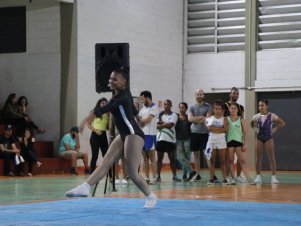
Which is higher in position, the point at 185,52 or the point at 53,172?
the point at 185,52

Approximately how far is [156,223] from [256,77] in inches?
676

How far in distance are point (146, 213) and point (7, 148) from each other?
421 inches

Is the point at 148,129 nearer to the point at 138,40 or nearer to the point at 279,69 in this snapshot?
the point at 138,40

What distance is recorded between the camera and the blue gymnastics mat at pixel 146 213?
7.43 metres

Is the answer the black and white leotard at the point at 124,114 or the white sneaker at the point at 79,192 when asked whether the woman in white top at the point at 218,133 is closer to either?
the black and white leotard at the point at 124,114

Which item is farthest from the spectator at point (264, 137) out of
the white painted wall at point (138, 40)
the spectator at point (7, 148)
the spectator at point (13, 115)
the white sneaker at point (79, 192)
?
the spectator at point (13, 115)

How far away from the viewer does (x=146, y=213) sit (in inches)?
328

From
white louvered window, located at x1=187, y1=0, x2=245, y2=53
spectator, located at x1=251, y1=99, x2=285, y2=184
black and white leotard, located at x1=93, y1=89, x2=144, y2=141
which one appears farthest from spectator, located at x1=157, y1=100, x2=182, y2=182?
white louvered window, located at x1=187, y1=0, x2=245, y2=53

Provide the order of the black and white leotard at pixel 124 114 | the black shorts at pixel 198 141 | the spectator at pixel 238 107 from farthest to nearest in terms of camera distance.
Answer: the black shorts at pixel 198 141, the spectator at pixel 238 107, the black and white leotard at pixel 124 114

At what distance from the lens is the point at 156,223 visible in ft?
24.0

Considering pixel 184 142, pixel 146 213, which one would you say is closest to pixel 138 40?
pixel 184 142

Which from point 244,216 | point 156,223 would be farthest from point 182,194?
point 156,223

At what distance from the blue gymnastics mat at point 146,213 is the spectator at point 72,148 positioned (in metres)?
9.50

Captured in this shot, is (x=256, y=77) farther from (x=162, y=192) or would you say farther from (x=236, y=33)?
(x=162, y=192)
